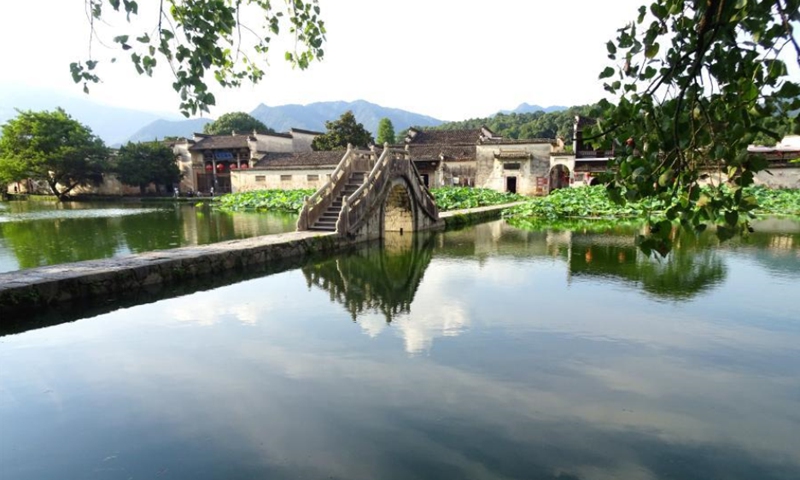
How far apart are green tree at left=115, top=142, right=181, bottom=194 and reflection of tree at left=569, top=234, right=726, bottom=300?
1612 inches

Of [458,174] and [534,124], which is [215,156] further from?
[534,124]

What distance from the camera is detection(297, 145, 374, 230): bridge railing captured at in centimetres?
1614

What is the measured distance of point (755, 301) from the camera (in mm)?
9008

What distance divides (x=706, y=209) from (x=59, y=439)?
5488 millimetres

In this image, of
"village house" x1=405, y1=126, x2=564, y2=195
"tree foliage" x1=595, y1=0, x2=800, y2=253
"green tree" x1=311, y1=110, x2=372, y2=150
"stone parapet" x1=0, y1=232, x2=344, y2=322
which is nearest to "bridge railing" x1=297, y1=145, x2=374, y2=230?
"stone parapet" x1=0, y1=232, x2=344, y2=322

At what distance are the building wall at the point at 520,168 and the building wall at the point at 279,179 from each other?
11.9 m

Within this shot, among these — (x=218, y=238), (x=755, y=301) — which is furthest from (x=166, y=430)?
(x=218, y=238)

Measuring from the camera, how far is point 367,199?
1645 centimetres

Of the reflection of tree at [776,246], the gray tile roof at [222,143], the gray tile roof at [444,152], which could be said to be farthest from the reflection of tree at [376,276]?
the gray tile roof at [222,143]

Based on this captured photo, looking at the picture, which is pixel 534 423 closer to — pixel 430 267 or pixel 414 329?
pixel 414 329

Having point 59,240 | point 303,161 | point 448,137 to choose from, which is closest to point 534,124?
point 448,137

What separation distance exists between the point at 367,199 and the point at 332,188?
1.39 m

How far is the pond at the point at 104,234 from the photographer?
44.2ft

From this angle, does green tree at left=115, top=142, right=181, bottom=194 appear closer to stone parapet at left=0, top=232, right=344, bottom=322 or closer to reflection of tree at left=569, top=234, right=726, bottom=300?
stone parapet at left=0, top=232, right=344, bottom=322
